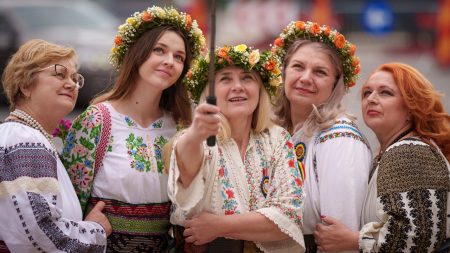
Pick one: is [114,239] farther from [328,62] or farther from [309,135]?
Result: [328,62]

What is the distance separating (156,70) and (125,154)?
0.48m

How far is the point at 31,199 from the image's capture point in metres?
3.53

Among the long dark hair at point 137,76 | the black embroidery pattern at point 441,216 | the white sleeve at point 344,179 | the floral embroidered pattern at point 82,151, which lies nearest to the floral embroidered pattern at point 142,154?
the floral embroidered pattern at point 82,151

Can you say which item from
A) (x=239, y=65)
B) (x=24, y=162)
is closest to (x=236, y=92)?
(x=239, y=65)

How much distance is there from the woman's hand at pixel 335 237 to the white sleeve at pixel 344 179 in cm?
5

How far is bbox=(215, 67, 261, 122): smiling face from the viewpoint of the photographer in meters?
4.03

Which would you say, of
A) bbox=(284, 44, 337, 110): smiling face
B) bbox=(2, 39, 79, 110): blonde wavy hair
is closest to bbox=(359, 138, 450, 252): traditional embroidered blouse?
bbox=(284, 44, 337, 110): smiling face

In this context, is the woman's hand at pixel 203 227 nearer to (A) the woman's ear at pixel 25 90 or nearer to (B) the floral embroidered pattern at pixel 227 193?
(B) the floral embroidered pattern at pixel 227 193

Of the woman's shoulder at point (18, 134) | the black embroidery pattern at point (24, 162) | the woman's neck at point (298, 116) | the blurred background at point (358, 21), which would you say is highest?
the blurred background at point (358, 21)

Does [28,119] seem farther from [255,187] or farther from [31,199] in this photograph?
[255,187]

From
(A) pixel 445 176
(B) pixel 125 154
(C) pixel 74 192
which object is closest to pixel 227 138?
(B) pixel 125 154

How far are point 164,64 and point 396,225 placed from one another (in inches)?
57.1

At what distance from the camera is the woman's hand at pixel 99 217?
3.93 meters

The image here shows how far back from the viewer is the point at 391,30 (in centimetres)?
2012
